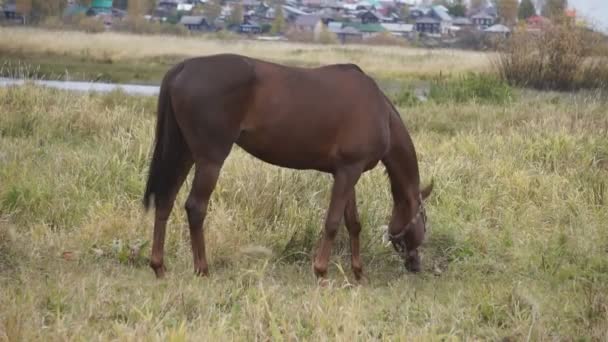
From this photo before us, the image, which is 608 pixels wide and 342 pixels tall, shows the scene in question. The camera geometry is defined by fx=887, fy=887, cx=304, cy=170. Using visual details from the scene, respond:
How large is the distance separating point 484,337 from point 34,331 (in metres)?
2.35

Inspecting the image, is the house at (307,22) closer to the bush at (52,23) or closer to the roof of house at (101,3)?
the roof of house at (101,3)

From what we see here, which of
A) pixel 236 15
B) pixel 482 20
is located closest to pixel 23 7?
pixel 236 15

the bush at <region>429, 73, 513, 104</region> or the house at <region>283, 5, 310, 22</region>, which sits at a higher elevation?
the bush at <region>429, 73, 513, 104</region>

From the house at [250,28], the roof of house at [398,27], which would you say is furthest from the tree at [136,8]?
the roof of house at [398,27]

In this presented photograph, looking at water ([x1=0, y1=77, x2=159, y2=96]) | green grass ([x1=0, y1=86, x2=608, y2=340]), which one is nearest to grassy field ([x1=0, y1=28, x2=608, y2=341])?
green grass ([x1=0, y1=86, x2=608, y2=340])

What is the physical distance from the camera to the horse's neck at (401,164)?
20.4ft

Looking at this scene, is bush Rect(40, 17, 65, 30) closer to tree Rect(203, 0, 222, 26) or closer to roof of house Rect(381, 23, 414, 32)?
tree Rect(203, 0, 222, 26)

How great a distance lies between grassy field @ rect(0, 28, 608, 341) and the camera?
4.70 metres

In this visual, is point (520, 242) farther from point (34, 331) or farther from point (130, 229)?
point (34, 331)

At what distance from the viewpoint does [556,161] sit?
31.6ft

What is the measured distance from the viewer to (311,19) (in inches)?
1885

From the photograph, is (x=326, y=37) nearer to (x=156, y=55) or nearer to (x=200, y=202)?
(x=156, y=55)

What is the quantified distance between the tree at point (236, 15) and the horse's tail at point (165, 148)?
38.6 meters

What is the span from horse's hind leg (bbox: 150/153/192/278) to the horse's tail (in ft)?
0.08
